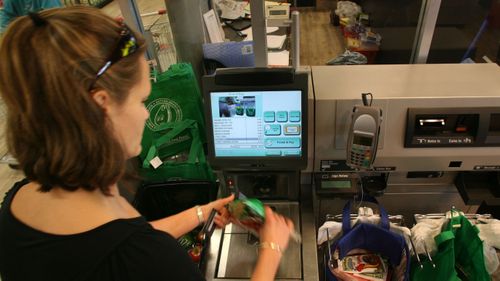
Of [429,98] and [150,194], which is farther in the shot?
[150,194]

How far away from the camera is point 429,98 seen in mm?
1174

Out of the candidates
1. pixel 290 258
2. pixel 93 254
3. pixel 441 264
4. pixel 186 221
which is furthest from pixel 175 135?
pixel 441 264

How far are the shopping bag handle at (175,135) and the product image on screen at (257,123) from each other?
1.65 ft

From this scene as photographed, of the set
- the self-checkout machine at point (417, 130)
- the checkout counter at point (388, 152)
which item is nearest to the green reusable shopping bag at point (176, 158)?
the checkout counter at point (388, 152)

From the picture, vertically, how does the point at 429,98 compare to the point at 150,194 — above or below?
above

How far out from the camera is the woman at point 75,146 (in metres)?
0.62

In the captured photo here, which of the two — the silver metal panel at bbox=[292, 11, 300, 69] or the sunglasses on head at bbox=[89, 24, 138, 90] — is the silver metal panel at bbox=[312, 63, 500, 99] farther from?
the sunglasses on head at bbox=[89, 24, 138, 90]

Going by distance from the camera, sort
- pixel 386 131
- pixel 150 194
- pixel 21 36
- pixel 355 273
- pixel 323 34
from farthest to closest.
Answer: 1. pixel 323 34
2. pixel 150 194
3. pixel 355 273
4. pixel 386 131
5. pixel 21 36

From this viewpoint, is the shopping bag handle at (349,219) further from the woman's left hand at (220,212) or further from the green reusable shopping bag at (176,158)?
the green reusable shopping bag at (176,158)

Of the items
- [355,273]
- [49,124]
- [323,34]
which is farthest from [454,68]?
[323,34]

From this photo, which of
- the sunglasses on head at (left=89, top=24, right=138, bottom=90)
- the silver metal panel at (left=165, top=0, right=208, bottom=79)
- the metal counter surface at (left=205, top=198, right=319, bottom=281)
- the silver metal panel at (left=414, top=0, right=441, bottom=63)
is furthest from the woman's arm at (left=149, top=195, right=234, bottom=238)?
the silver metal panel at (left=165, top=0, right=208, bottom=79)

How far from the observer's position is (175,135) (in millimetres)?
1744

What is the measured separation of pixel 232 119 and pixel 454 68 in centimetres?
92

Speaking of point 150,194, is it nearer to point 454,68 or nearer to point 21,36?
point 21,36
